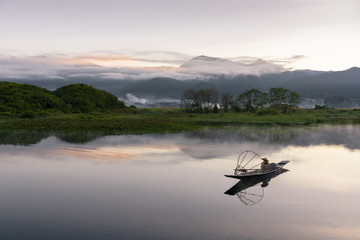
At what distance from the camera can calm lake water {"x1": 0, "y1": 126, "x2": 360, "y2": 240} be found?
11.6 metres

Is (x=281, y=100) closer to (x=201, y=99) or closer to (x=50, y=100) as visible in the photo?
(x=201, y=99)

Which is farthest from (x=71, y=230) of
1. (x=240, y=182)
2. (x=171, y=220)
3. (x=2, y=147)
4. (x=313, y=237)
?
(x=2, y=147)

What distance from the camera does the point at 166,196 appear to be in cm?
1534

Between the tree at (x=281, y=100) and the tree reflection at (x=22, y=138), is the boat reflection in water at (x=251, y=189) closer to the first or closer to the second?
the tree reflection at (x=22, y=138)

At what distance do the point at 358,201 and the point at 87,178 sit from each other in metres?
13.4

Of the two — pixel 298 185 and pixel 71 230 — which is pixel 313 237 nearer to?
pixel 298 185

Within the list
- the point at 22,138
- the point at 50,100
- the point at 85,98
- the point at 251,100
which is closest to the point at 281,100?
the point at 251,100

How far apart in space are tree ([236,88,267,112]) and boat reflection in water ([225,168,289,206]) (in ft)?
215

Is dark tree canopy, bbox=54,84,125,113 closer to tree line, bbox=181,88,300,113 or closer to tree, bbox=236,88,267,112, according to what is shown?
tree line, bbox=181,88,300,113

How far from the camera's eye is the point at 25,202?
14.1m

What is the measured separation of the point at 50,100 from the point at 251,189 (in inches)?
2793

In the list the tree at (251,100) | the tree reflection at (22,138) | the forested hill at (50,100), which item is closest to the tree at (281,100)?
the tree at (251,100)

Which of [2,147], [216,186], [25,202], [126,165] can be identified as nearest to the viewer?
[25,202]

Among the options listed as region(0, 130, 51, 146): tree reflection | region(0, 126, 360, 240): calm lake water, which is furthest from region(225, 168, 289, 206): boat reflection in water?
region(0, 130, 51, 146): tree reflection
